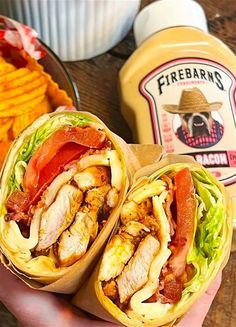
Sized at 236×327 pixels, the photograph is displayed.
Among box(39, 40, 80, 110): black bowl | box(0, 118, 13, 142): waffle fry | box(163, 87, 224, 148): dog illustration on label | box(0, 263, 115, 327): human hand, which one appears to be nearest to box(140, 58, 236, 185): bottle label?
box(163, 87, 224, 148): dog illustration on label

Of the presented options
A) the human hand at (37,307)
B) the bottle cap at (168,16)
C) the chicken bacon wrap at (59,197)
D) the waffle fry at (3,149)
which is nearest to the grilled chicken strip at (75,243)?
the chicken bacon wrap at (59,197)

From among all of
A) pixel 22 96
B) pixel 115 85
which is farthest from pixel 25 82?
pixel 115 85

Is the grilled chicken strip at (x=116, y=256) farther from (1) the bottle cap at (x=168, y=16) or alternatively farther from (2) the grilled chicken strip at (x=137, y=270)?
(1) the bottle cap at (x=168, y=16)

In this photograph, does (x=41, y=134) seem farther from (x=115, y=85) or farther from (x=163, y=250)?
(x=115, y=85)

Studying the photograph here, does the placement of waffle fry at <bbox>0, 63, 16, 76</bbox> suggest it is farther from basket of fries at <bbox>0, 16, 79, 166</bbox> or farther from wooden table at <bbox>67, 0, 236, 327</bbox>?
wooden table at <bbox>67, 0, 236, 327</bbox>

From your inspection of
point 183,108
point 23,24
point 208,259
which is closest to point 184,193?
point 208,259

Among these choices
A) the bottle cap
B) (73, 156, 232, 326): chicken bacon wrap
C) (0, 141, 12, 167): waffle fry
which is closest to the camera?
(73, 156, 232, 326): chicken bacon wrap
